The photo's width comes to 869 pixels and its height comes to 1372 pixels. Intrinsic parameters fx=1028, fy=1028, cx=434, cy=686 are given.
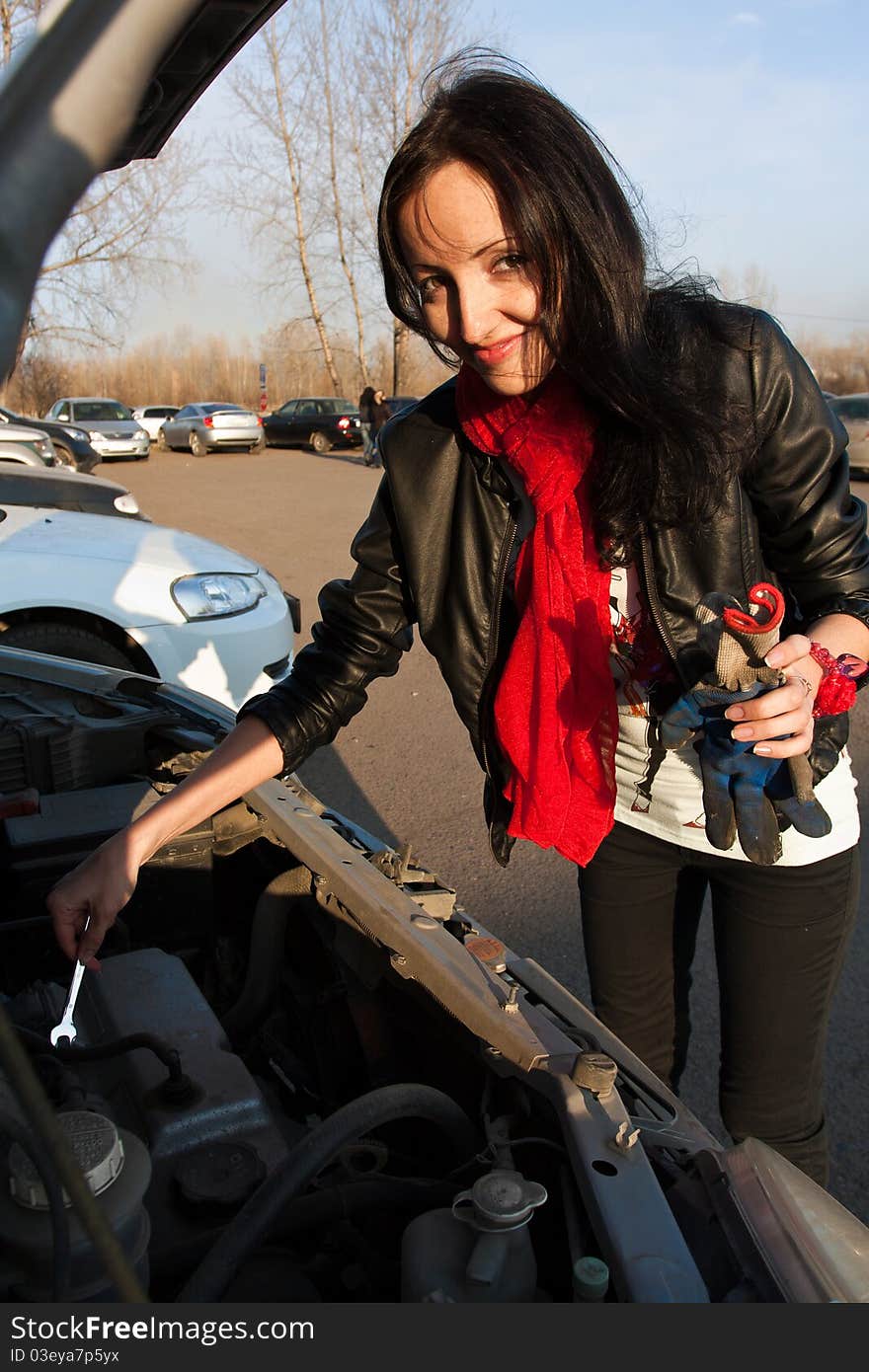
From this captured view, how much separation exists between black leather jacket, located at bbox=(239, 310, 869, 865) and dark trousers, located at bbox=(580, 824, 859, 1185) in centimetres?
25

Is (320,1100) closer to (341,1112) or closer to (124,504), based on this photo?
(341,1112)

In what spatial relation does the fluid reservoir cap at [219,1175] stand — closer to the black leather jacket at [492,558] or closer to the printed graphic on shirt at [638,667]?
the black leather jacket at [492,558]

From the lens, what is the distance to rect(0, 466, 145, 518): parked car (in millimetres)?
6645

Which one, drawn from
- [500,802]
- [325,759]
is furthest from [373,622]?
[325,759]

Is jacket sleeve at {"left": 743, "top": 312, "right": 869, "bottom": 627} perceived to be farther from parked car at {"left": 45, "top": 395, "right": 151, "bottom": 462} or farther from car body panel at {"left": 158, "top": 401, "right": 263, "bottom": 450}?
car body panel at {"left": 158, "top": 401, "right": 263, "bottom": 450}

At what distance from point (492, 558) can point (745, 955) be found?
783 mm

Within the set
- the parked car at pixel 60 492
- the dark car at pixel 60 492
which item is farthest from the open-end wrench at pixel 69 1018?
the dark car at pixel 60 492

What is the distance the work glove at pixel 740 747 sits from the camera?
1.27 metres

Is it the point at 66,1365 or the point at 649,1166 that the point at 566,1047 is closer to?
the point at 649,1166

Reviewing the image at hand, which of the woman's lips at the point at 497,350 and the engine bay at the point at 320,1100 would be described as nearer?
the engine bay at the point at 320,1100

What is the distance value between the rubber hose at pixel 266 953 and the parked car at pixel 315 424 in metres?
23.3

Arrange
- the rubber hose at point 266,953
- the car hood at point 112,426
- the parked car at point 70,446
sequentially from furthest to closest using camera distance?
the car hood at point 112,426 < the parked car at point 70,446 < the rubber hose at point 266,953

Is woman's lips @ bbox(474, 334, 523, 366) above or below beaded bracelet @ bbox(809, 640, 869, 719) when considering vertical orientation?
above

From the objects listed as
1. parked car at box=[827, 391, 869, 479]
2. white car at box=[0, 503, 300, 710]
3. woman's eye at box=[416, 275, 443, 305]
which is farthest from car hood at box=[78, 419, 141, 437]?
woman's eye at box=[416, 275, 443, 305]
